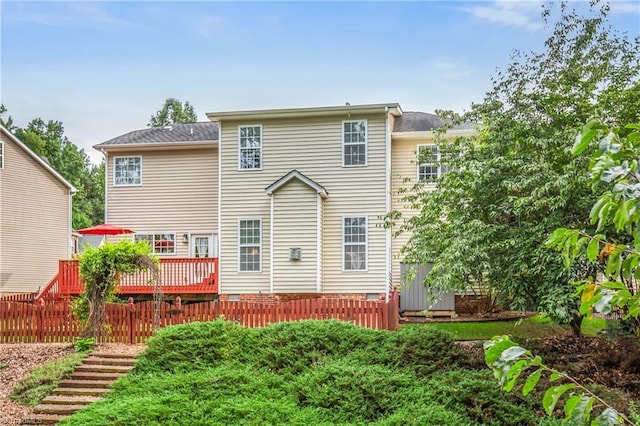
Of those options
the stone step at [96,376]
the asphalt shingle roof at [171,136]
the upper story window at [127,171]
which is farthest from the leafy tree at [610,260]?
the upper story window at [127,171]

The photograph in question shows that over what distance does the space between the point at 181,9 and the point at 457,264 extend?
765cm

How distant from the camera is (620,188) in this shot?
1.81 m

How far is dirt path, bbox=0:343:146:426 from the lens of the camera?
30.5ft

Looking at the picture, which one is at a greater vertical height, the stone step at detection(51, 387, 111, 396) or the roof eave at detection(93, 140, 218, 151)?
the roof eave at detection(93, 140, 218, 151)

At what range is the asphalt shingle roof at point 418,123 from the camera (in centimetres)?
1900

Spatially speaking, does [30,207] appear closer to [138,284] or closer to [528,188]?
[138,284]

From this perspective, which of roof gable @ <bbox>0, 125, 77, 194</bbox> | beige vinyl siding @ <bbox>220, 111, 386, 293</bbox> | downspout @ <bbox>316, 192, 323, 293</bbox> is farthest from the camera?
roof gable @ <bbox>0, 125, 77, 194</bbox>

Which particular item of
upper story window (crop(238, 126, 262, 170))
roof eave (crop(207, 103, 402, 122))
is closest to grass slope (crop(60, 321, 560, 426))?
A: upper story window (crop(238, 126, 262, 170))

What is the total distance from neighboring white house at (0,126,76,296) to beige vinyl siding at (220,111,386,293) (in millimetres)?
8982

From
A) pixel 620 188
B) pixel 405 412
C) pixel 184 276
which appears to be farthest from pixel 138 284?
pixel 620 188

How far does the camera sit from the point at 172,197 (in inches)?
795

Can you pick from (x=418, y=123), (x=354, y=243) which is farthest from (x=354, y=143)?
(x=354, y=243)

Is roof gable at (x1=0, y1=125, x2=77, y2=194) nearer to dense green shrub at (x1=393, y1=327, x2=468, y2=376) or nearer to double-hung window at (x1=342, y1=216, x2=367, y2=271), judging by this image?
double-hung window at (x1=342, y1=216, x2=367, y2=271)

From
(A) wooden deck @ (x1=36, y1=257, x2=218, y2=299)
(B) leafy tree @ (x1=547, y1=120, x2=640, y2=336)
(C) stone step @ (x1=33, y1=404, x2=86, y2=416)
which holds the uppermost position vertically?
(B) leafy tree @ (x1=547, y1=120, x2=640, y2=336)
